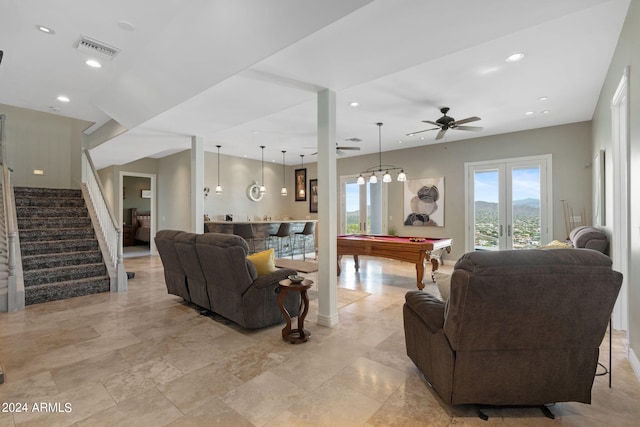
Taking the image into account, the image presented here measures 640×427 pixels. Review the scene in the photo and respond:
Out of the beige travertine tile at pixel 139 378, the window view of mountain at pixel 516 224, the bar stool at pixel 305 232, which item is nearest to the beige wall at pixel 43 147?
the bar stool at pixel 305 232

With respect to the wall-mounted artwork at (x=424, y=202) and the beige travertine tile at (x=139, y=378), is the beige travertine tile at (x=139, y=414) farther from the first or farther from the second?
the wall-mounted artwork at (x=424, y=202)

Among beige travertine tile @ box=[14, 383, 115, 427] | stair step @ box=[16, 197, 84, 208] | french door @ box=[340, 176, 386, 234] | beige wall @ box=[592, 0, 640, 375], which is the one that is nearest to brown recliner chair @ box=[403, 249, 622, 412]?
beige wall @ box=[592, 0, 640, 375]

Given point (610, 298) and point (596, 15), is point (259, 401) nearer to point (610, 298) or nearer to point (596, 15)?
point (610, 298)

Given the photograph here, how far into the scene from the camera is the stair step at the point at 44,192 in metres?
6.08

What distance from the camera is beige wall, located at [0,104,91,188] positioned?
6266 millimetres

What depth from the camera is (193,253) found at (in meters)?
3.68

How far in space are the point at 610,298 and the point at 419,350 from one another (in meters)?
1.17

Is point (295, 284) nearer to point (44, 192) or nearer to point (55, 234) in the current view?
point (55, 234)

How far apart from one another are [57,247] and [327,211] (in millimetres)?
4980

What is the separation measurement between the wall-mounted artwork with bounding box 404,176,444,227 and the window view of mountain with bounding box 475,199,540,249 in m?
0.87

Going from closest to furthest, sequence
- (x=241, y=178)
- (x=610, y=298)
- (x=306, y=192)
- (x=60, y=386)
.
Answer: (x=610, y=298) → (x=60, y=386) → (x=241, y=178) → (x=306, y=192)

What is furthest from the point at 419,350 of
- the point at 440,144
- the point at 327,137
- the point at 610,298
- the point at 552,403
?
the point at 440,144

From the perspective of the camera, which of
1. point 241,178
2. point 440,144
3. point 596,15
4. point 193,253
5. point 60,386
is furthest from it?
point 241,178

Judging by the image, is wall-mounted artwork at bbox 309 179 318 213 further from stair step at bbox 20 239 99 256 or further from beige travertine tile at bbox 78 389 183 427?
beige travertine tile at bbox 78 389 183 427
